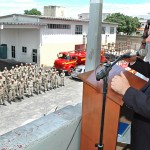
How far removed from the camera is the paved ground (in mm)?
9337

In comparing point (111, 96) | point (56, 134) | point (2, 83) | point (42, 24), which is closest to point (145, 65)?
point (111, 96)

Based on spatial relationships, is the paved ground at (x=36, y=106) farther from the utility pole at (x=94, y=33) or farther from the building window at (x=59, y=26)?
the building window at (x=59, y=26)

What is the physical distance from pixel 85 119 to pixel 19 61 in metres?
19.2

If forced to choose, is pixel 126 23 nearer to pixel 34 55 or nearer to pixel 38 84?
pixel 34 55

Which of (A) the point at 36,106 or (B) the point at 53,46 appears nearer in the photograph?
(A) the point at 36,106

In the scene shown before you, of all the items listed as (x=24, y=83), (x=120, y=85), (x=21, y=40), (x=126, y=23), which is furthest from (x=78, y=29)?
(x=120, y=85)

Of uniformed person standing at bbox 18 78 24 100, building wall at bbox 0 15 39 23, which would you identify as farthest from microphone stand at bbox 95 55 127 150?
building wall at bbox 0 15 39 23

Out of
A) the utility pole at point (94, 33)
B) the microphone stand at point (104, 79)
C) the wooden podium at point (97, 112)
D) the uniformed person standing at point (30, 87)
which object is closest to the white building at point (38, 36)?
the uniformed person standing at point (30, 87)

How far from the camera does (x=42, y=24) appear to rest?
18438 mm

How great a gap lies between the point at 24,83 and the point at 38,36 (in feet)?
23.0

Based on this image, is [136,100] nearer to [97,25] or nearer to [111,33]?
[97,25]

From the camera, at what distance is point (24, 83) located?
12.8 meters

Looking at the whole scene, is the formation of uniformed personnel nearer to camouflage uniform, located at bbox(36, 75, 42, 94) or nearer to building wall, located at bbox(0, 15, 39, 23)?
camouflage uniform, located at bbox(36, 75, 42, 94)

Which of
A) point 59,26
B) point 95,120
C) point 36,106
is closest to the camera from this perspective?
point 95,120
